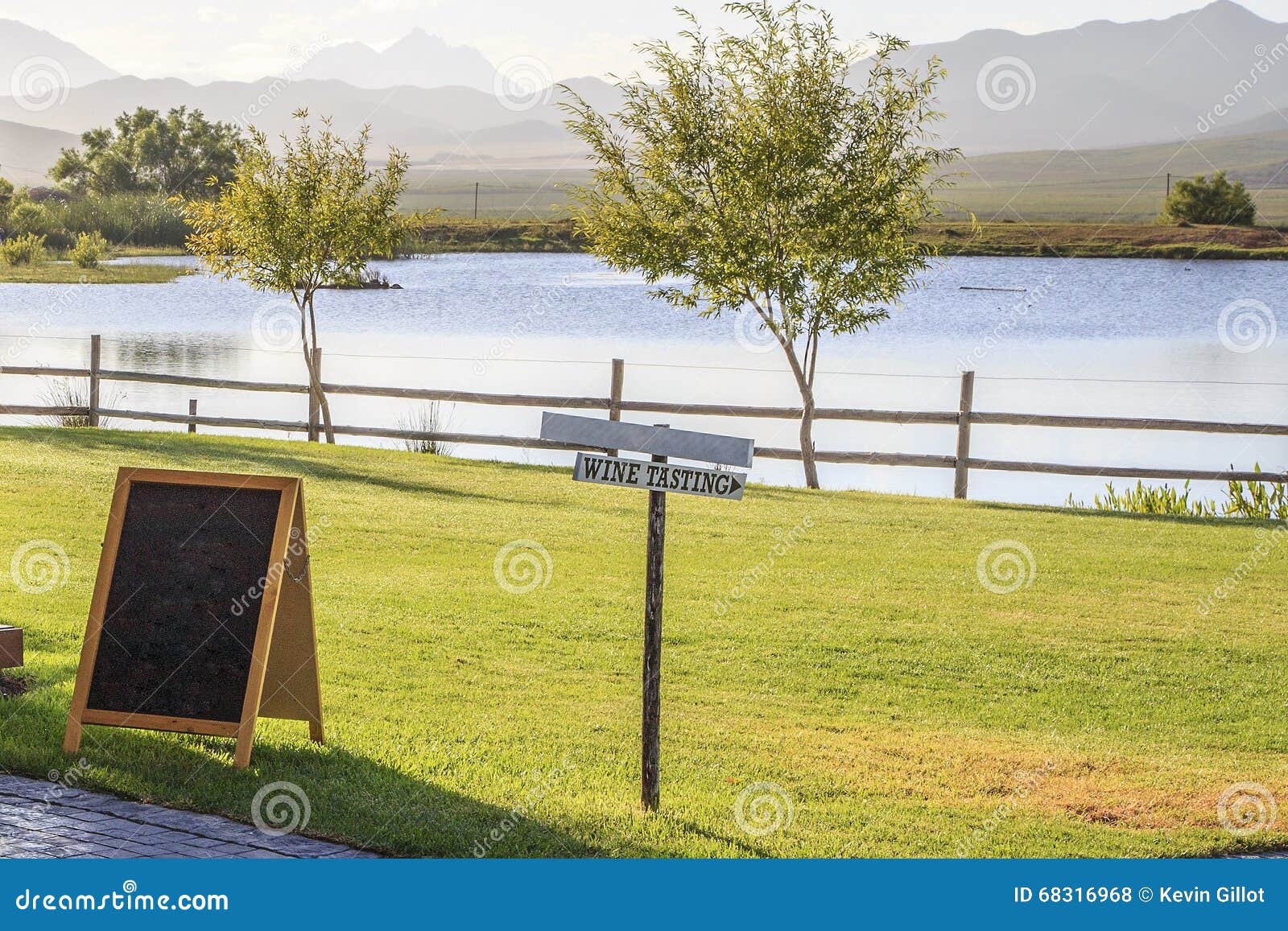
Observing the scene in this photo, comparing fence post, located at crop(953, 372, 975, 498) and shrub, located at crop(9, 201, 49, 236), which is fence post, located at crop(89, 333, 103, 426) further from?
shrub, located at crop(9, 201, 49, 236)

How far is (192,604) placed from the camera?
235 inches

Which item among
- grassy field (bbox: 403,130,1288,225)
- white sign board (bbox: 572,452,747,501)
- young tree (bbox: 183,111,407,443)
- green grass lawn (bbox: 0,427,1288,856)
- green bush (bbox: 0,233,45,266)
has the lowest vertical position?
green grass lawn (bbox: 0,427,1288,856)

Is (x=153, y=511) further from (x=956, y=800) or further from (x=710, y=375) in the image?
(x=710, y=375)

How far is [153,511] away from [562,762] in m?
2.25

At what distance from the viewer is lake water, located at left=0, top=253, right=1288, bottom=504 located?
2739 centimetres

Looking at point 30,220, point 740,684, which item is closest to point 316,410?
point 740,684

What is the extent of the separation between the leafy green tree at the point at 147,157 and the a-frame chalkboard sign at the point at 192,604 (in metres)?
64.7

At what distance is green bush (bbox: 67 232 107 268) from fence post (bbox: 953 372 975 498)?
169ft

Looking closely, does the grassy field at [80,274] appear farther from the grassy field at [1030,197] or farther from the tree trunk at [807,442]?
the tree trunk at [807,442]

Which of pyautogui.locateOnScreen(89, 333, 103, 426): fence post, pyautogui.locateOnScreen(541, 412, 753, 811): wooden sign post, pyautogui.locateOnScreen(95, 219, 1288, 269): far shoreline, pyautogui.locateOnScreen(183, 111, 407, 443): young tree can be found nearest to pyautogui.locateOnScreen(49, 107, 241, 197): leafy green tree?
pyautogui.locateOnScreen(95, 219, 1288, 269): far shoreline

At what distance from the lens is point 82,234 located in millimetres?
61250

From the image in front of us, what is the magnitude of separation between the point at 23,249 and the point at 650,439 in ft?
205

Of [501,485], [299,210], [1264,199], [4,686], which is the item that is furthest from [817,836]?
[1264,199]

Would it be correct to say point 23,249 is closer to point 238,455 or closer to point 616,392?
point 238,455
